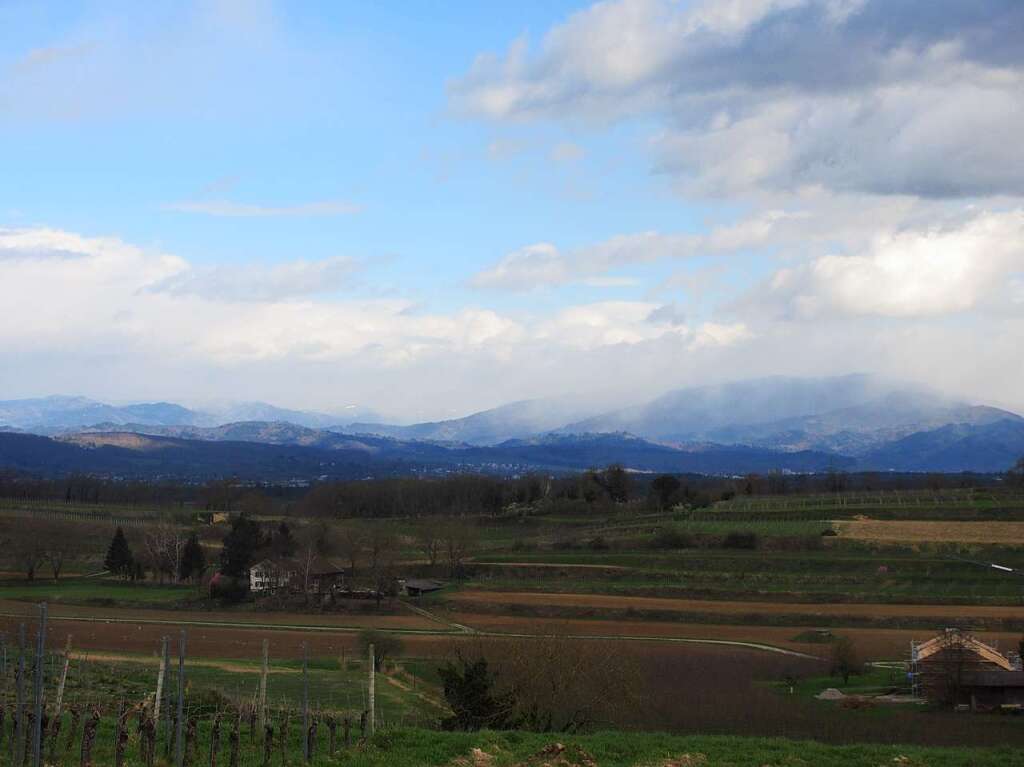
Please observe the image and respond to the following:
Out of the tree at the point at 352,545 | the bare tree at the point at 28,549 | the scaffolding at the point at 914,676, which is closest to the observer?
the scaffolding at the point at 914,676

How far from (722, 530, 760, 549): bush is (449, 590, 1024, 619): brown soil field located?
667 inches

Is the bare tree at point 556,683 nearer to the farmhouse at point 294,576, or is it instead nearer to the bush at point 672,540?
the farmhouse at point 294,576

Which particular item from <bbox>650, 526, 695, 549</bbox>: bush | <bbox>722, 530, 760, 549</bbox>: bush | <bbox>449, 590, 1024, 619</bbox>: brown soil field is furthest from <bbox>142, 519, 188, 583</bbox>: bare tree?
<bbox>722, 530, 760, 549</bbox>: bush

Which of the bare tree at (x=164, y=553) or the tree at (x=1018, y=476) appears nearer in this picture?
the bare tree at (x=164, y=553)

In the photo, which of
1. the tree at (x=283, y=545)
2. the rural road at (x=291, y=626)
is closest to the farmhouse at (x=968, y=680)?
the rural road at (x=291, y=626)

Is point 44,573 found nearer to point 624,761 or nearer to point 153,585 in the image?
point 153,585

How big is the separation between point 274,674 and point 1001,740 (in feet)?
72.7

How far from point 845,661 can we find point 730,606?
20366 millimetres

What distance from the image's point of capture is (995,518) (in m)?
79.9

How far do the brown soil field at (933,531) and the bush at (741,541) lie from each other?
6.14m

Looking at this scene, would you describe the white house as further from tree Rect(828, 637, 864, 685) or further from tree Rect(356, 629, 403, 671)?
tree Rect(828, 637, 864, 685)

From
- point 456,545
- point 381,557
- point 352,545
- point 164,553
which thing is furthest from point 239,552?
point 456,545

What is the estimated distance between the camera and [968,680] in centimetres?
3409

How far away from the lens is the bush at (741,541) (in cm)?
7825
